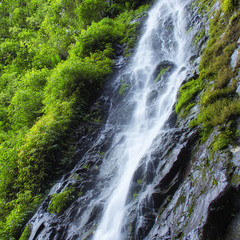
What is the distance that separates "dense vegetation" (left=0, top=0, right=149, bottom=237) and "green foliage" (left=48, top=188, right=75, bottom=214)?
6 centimetres

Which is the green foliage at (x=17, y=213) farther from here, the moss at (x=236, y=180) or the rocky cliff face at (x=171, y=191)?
the moss at (x=236, y=180)

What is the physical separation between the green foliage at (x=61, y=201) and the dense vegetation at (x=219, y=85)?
4.29 metres

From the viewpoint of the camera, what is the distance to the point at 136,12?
16.6 m

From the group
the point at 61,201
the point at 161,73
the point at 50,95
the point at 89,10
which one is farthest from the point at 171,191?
the point at 89,10

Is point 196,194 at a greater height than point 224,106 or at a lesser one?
lesser

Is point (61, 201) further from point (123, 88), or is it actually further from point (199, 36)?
point (199, 36)

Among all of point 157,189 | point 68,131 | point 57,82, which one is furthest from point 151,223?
point 57,82

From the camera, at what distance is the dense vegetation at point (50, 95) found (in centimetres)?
767

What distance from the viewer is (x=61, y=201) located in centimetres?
648

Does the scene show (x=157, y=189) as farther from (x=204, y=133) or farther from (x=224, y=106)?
(x=224, y=106)

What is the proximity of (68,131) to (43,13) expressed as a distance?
64.1ft

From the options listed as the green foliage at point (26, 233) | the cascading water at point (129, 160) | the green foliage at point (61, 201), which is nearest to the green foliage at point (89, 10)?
the cascading water at point (129, 160)

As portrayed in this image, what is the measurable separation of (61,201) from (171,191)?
3.68 metres

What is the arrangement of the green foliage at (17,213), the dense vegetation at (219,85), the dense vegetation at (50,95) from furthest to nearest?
the dense vegetation at (50,95), the green foliage at (17,213), the dense vegetation at (219,85)
